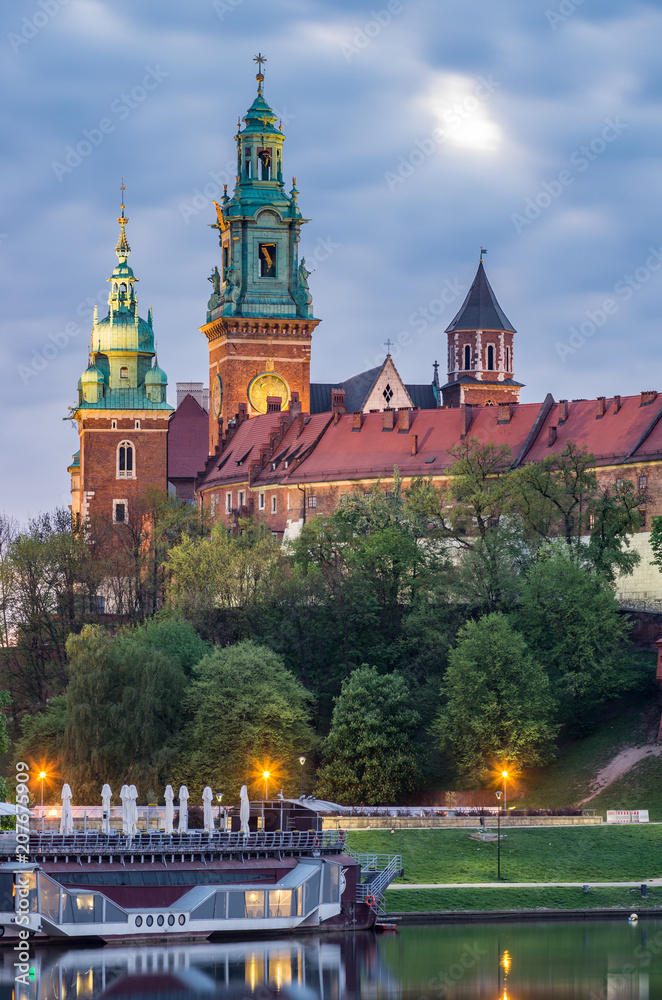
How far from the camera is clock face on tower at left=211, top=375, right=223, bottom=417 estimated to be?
145625 mm

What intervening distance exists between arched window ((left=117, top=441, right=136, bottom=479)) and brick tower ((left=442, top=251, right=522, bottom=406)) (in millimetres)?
31886

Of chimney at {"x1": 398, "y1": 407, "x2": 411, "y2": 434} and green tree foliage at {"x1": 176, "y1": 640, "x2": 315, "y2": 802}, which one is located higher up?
chimney at {"x1": 398, "y1": 407, "x2": 411, "y2": 434}

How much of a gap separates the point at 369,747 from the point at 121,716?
10621 millimetres

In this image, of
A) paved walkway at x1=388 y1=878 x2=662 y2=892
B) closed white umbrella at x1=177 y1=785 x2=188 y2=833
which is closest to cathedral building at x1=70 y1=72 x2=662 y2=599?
paved walkway at x1=388 y1=878 x2=662 y2=892

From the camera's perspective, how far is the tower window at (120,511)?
138000mm

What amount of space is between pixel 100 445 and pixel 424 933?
8154cm

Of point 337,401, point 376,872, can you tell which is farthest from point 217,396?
point 376,872

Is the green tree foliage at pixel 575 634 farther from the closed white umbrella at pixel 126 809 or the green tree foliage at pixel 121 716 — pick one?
the closed white umbrella at pixel 126 809

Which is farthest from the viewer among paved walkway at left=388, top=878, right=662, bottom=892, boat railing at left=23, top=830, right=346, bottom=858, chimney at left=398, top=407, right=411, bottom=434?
chimney at left=398, top=407, right=411, bottom=434

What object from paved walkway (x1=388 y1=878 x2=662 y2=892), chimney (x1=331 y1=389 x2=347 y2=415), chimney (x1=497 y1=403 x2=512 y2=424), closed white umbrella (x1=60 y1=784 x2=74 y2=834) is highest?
chimney (x1=331 y1=389 x2=347 y2=415)

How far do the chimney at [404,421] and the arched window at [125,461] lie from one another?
22.6 metres

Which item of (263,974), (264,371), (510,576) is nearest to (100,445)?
(264,371)

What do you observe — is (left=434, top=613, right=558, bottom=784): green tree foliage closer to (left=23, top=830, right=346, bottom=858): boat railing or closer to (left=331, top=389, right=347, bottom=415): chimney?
(left=23, top=830, right=346, bottom=858): boat railing

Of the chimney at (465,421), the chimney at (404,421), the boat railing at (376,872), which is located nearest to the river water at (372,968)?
the boat railing at (376,872)
